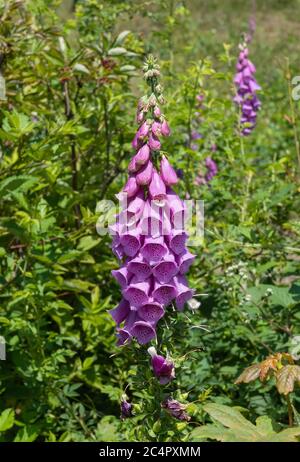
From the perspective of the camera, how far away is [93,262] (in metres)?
2.86

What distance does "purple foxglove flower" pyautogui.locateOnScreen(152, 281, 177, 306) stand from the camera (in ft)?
6.05

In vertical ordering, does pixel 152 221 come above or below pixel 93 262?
above

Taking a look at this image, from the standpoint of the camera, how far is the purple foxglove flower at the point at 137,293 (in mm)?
1837

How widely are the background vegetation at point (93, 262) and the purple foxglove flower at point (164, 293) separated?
10 centimetres

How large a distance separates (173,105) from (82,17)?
807 millimetres

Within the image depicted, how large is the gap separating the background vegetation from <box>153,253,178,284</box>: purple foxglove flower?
165 millimetres

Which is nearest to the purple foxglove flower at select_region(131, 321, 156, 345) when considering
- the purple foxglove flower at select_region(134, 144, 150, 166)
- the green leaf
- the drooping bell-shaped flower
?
the drooping bell-shaped flower

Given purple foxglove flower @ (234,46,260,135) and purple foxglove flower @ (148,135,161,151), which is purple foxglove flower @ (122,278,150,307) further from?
purple foxglove flower @ (234,46,260,135)

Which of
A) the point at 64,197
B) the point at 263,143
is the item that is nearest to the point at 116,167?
the point at 64,197

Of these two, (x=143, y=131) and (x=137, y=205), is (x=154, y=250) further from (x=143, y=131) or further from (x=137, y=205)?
(x=143, y=131)

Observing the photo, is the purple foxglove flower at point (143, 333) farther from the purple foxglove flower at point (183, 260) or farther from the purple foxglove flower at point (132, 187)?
the purple foxglove flower at point (132, 187)

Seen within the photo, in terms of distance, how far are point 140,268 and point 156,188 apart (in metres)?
0.24

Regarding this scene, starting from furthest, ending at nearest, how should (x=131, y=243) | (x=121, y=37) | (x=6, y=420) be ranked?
(x=121, y=37) → (x=6, y=420) → (x=131, y=243)

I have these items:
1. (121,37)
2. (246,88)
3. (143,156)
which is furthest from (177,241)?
(246,88)
